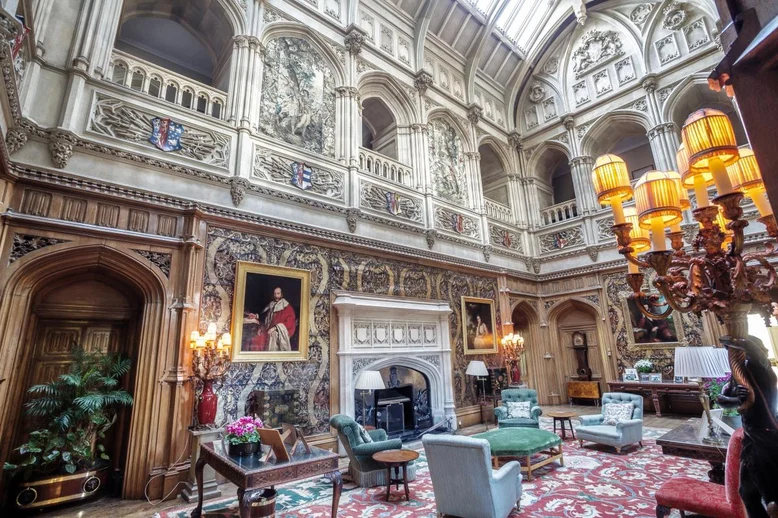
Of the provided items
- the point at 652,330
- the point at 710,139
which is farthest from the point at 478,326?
the point at 710,139

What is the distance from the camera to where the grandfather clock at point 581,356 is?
11055 millimetres

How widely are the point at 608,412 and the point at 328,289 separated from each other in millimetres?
5259

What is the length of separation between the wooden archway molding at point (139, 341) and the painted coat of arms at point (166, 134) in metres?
1.77

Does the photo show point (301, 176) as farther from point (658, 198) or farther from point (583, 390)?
point (583, 390)

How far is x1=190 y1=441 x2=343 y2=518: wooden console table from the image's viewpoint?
322 centimetres

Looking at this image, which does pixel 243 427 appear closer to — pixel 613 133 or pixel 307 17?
pixel 307 17

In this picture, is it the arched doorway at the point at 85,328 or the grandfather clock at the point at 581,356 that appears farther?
the grandfather clock at the point at 581,356

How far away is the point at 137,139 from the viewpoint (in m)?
5.55

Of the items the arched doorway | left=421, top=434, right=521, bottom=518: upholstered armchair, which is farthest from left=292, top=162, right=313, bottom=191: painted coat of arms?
left=421, top=434, right=521, bottom=518: upholstered armchair

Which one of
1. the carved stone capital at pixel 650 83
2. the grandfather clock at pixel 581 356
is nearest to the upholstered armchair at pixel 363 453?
the grandfather clock at pixel 581 356

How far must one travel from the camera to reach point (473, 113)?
37.1ft

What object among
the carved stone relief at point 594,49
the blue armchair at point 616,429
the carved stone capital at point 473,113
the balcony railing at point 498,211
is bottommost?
the blue armchair at point 616,429

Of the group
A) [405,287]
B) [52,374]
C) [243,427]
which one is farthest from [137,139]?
[405,287]

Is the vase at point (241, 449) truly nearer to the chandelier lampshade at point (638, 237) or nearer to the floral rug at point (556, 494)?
the floral rug at point (556, 494)
